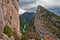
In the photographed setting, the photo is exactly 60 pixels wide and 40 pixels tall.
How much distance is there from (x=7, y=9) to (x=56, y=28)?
57.2 metres

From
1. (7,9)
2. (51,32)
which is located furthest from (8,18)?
(51,32)

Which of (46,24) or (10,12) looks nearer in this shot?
(10,12)

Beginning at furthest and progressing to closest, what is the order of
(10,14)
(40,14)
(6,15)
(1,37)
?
(40,14)
(10,14)
(6,15)
(1,37)

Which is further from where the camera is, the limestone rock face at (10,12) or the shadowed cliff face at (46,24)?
the shadowed cliff face at (46,24)

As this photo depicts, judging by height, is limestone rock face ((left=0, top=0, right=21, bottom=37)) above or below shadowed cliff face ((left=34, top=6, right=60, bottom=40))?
Result: above

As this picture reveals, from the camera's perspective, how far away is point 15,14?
190 ft

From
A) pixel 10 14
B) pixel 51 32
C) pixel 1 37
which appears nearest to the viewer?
pixel 1 37

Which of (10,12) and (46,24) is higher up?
(10,12)

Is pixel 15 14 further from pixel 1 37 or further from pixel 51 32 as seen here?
pixel 51 32

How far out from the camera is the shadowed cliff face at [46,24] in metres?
102

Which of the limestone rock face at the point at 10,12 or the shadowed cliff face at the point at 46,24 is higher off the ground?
the limestone rock face at the point at 10,12

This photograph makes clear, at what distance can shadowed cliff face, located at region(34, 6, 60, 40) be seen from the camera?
101500 millimetres

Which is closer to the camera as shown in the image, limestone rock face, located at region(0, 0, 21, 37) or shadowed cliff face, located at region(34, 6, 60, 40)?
limestone rock face, located at region(0, 0, 21, 37)

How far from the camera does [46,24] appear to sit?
106 meters
